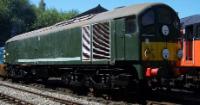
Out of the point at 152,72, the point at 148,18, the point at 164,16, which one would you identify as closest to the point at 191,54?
the point at 164,16

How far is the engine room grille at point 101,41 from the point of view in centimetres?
1528

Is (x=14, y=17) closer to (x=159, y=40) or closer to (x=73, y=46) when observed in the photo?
(x=73, y=46)

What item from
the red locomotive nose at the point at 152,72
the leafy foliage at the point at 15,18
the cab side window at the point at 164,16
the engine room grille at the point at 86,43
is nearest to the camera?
the red locomotive nose at the point at 152,72

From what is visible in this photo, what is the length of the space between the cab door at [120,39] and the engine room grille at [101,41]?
0.51 meters

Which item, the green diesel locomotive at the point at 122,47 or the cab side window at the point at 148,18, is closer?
the green diesel locomotive at the point at 122,47

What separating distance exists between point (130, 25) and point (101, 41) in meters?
1.69

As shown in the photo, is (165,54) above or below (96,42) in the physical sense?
below

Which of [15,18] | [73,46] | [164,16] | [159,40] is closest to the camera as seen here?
[159,40]

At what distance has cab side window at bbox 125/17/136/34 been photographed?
555 inches

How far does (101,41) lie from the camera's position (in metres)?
15.6

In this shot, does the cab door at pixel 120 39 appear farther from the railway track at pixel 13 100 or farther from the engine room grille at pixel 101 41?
the railway track at pixel 13 100

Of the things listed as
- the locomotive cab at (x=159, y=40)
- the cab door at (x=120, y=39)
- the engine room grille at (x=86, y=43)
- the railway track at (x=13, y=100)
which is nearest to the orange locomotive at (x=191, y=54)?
the locomotive cab at (x=159, y=40)

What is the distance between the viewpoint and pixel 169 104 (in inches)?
540

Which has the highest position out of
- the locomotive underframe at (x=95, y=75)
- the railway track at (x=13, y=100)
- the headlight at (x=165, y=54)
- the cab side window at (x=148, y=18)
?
the cab side window at (x=148, y=18)
